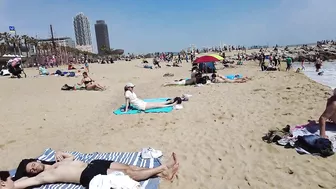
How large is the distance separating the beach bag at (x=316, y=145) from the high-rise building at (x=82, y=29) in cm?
16002

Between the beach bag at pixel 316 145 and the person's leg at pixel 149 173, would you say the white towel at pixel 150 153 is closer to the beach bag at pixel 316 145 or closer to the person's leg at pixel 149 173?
the person's leg at pixel 149 173

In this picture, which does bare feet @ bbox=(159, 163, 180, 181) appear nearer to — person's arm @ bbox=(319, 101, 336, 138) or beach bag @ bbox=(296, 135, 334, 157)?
beach bag @ bbox=(296, 135, 334, 157)

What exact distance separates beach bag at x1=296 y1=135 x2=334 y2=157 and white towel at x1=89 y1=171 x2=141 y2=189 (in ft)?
9.18

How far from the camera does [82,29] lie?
152 meters

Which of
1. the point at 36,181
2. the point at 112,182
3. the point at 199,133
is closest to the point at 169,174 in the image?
the point at 112,182

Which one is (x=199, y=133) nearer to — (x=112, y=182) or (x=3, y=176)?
(x=112, y=182)

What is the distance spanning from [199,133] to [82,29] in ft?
527

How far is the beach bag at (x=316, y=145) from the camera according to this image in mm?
3883

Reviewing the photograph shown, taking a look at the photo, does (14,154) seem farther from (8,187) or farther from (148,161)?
(148,161)

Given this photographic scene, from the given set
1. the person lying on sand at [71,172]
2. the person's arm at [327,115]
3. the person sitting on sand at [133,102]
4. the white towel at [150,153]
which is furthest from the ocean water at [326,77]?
the person lying on sand at [71,172]

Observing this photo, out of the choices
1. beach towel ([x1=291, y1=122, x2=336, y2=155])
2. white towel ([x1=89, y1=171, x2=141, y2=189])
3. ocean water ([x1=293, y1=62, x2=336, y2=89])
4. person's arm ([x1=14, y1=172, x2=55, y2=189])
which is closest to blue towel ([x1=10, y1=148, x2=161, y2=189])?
person's arm ([x1=14, y1=172, x2=55, y2=189])

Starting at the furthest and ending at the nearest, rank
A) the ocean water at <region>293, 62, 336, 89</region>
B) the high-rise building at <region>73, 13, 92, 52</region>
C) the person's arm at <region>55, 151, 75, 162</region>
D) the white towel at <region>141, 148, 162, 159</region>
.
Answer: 1. the high-rise building at <region>73, 13, 92, 52</region>
2. the ocean water at <region>293, 62, 336, 89</region>
3. the white towel at <region>141, 148, 162, 159</region>
4. the person's arm at <region>55, 151, 75, 162</region>

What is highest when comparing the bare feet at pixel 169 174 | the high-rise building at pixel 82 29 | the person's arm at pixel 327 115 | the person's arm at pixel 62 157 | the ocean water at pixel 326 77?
the high-rise building at pixel 82 29

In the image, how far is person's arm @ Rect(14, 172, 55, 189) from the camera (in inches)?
129
